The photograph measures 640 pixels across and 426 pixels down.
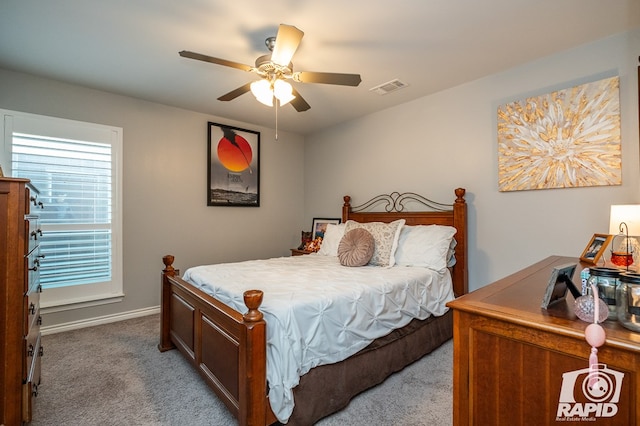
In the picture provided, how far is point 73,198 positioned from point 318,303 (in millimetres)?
2981

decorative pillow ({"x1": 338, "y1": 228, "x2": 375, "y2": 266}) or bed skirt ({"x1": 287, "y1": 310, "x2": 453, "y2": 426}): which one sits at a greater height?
decorative pillow ({"x1": 338, "y1": 228, "x2": 375, "y2": 266})

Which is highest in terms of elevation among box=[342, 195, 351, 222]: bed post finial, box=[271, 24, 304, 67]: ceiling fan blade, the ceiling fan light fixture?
box=[271, 24, 304, 67]: ceiling fan blade

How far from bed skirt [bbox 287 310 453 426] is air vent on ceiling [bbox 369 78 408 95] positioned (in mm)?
2307

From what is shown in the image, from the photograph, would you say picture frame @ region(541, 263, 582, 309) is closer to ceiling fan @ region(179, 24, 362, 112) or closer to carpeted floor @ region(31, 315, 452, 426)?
carpeted floor @ region(31, 315, 452, 426)

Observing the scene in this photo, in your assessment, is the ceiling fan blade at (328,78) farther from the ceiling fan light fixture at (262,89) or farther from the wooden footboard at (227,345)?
the wooden footboard at (227,345)

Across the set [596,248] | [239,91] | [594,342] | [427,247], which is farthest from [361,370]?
[239,91]

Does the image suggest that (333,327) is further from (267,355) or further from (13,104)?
(13,104)

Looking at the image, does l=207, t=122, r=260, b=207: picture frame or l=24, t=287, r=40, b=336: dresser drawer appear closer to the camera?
l=24, t=287, r=40, b=336: dresser drawer

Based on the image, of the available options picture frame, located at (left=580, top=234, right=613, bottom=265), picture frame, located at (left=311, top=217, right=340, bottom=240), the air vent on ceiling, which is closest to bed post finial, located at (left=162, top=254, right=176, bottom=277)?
picture frame, located at (left=311, top=217, right=340, bottom=240)

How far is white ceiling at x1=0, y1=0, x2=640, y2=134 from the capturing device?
1967mm

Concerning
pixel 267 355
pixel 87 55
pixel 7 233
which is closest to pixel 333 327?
pixel 267 355

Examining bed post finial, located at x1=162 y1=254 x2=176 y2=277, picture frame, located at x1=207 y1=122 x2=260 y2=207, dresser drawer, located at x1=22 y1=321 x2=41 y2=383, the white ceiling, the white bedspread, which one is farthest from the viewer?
picture frame, located at x1=207 y1=122 x2=260 y2=207

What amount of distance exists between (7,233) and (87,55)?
6.39ft

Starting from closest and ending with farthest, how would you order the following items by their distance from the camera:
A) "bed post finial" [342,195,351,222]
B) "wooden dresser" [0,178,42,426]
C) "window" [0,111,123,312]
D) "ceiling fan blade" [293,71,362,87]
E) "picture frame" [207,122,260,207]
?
"wooden dresser" [0,178,42,426] → "ceiling fan blade" [293,71,362,87] → "window" [0,111,123,312] → "picture frame" [207,122,260,207] → "bed post finial" [342,195,351,222]
